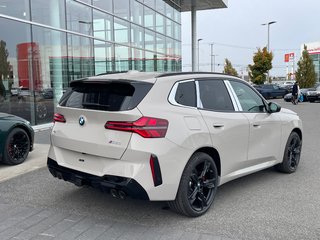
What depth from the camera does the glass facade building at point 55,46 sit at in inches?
432

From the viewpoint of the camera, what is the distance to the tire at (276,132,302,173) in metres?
5.63

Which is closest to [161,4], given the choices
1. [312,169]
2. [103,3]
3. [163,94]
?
[103,3]

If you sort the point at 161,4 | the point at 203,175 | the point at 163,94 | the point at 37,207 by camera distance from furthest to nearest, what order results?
1. the point at 161,4
2. the point at 37,207
3. the point at 203,175
4. the point at 163,94

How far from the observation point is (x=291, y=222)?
12.3ft

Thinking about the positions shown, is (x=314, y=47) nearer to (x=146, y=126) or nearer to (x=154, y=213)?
(x=154, y=213)

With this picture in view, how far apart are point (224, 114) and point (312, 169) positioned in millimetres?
2681

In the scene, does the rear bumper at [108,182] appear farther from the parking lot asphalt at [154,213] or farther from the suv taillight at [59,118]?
the suv taillight at [59,118]

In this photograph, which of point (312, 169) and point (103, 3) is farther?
point (103, 3)

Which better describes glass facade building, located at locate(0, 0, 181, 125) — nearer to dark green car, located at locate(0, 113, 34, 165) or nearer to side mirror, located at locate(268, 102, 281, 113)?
dark green car, located at locate(0, 113, 34, 165)

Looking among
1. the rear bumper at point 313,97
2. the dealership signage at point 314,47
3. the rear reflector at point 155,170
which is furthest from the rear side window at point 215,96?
the dealership signage at point 314,47

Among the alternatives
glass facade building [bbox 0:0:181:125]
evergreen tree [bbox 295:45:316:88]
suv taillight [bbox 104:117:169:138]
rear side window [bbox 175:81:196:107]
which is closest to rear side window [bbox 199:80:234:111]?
rear side window [bbox 175:81:196:107]

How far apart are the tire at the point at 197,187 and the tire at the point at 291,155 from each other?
2022 mm

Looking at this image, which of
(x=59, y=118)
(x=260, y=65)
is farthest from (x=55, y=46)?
(x=260, y=65)

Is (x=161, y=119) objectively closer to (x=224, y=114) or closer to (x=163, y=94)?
(x=163, y=94)
